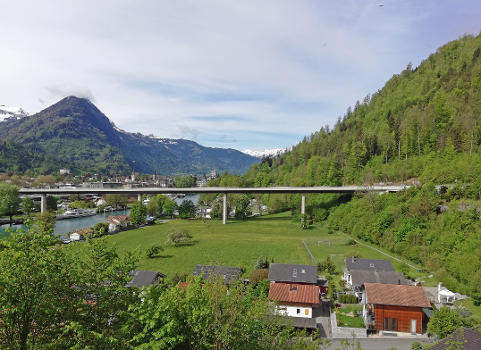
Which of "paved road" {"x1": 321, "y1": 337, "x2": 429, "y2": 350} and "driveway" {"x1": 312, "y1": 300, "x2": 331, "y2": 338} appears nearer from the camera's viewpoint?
"paved road" {"x1": 321, "y1": 337, "x2": 429, "y2": 350}

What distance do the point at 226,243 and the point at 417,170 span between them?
48.2m

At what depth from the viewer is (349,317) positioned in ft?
94.5

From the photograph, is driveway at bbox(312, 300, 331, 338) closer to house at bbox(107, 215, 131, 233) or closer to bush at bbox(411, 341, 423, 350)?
bush at bbox(411, 341, 423, 350)

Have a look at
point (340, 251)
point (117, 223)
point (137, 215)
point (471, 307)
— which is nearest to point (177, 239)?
point (117, 223)

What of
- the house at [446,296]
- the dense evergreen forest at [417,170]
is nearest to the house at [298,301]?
the house at [446,296]

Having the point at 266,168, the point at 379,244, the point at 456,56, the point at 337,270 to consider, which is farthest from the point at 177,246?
the point at 456,56

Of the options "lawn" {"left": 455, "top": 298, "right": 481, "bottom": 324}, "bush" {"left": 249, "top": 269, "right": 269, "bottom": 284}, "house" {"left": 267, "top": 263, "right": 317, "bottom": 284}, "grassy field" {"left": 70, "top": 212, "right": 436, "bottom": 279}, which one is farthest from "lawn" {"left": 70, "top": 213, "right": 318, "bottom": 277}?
"lawn" {"left": 455, "top": 298, "right": 481, "bottom": 324}

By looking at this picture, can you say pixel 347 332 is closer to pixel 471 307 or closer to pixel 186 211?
pixel 471 307

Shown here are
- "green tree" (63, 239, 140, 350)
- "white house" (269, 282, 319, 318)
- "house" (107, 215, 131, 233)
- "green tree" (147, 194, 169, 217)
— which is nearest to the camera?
"green tree" (63, 239, 140, 350)

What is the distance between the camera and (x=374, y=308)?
1079 inches

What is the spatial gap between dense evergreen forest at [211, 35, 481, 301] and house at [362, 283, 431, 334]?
25.3ft

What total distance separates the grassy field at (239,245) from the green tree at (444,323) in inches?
706

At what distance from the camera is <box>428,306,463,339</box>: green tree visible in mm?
23750

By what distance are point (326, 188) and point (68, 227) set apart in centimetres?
7219
